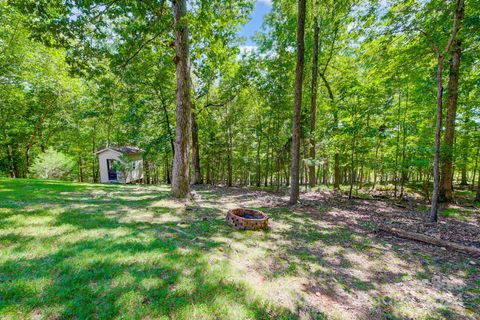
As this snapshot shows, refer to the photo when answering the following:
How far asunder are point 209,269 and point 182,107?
5.30 m

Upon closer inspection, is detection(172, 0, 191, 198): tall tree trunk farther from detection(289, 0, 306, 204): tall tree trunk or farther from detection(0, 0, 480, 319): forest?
detection(289, 0, 306, 204): tall tree trunk

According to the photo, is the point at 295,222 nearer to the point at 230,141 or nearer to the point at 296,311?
the point at 296,311

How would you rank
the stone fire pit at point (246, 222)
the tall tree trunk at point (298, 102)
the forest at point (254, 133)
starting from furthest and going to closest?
1. the tall tree trunk at point (298, 102)
2. the stone fire pit at point (246, 222)
3. the forest at point (254, 133)

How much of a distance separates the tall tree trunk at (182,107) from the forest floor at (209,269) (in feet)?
5.70

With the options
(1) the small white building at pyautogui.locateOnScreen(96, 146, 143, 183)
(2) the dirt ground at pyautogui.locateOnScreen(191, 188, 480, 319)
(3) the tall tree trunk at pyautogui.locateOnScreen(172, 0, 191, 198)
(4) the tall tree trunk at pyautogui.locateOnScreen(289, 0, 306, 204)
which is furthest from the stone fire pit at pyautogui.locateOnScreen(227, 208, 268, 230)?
(1) the small white building at pyautogui.locateOnScreen(96, 146, 143, 183)

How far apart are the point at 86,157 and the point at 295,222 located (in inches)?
1056

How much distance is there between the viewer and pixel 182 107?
6812mm

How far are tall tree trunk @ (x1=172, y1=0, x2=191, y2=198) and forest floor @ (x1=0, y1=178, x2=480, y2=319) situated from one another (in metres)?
1.74

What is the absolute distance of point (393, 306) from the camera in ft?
9.12

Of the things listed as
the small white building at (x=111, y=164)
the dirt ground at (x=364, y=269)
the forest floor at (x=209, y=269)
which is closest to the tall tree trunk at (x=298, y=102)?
the dirt ground at (x=364, y=269)

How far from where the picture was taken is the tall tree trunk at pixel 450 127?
25.6 ft

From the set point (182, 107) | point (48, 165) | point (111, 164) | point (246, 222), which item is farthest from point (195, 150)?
point (48, 165)

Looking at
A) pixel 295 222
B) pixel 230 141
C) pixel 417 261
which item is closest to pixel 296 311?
pixel 417 261

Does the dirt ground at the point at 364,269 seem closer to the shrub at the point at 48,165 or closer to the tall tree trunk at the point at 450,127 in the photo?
the tall tree trunk at the point at 450,127
